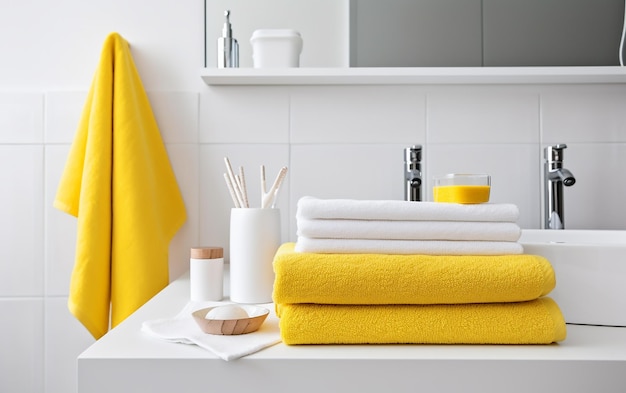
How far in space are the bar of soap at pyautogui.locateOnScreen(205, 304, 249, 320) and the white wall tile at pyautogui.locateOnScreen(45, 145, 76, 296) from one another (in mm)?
687

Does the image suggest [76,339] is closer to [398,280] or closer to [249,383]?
[249,383]

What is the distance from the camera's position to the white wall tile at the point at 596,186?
116 cm

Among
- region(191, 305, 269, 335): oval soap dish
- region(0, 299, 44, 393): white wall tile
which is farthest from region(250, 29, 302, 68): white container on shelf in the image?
region(0, 299, 44, 393): white wall tile

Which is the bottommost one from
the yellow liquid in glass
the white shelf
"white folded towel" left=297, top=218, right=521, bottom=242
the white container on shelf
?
"white folded towel" left=297, top=218, right=521, bottom=242

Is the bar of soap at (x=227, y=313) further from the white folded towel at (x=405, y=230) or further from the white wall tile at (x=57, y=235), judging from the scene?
the white wall tile at (x=57, y=235)

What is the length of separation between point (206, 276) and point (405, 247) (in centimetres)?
37

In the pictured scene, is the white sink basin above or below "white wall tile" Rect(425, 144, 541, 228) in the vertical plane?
below

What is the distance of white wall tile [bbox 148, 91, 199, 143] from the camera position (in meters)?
1.19

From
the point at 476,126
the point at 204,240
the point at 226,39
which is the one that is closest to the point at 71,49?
the point at 226,39

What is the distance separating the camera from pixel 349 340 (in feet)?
2.00

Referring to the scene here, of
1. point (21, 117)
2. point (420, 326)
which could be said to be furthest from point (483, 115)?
point (21, 117)

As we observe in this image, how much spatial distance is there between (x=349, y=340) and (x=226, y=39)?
0.80 m

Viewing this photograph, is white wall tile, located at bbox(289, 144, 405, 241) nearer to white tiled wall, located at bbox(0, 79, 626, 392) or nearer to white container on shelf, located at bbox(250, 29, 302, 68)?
white tiled wall, located at bbox(0, 79, 626, 392)

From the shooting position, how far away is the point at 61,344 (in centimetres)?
118
